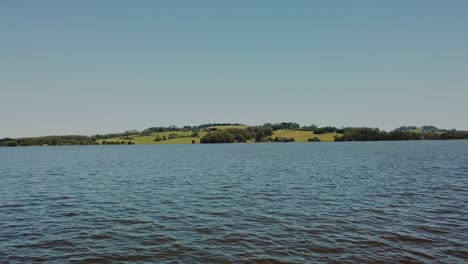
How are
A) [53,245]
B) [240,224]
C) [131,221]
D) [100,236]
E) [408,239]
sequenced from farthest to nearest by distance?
[131,221], [240,224], [100,236], [408,239], [53,245]

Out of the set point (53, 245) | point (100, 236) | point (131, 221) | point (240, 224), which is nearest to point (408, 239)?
point (240, 224)

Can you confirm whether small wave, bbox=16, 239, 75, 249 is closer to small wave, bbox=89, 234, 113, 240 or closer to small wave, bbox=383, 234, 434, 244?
small wave, bbox=89, 234, 113, 240

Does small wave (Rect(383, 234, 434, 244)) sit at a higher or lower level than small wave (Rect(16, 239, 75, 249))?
higher

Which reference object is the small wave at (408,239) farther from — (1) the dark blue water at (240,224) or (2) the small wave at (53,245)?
(2) the small wave at (53,245)

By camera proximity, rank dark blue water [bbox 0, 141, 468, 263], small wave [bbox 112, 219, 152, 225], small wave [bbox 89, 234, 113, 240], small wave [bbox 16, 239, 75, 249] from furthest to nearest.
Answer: small wave [bbox 112, 219, 152, 225] < small wave [bbox 89, 234, 113, 240] < small wave [bbox 16, 239, 75, 249] < dark blue water [bbox 0, 141, 468, 263]

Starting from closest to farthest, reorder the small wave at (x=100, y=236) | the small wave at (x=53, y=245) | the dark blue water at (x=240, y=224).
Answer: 1. the dark blue water at (x=240, y=224)
2. the small wave at (x=53, y=245)
3. the small wave at (x=100, y=236)

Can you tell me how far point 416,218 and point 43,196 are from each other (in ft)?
115

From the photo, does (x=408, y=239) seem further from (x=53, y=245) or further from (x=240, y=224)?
(x=53, y=245)

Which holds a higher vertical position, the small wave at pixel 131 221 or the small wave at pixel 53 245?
the small wave at pixel 131 221

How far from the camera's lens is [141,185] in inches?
Result: 1646

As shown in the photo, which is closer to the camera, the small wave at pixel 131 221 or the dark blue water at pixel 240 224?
the dark blue water at pixel 240 224

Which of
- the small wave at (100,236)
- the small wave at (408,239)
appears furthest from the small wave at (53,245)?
the small wave at (408,239)

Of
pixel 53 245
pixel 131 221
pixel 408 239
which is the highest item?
pixel 408 239

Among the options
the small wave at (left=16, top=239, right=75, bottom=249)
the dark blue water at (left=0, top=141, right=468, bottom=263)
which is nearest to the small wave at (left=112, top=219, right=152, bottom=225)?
the dark blue water at (left=0, top=141, right=468, bottom=263)
